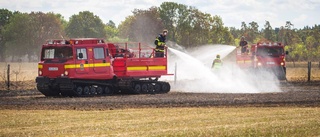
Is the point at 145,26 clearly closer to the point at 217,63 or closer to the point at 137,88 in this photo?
the point at 217,63

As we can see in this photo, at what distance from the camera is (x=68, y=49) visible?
3356 cm

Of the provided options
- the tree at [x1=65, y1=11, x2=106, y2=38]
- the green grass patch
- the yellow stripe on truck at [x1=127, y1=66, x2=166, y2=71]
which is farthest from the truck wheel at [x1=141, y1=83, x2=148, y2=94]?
the tree at [x1=65, y1=11, x2=106, y2=38]

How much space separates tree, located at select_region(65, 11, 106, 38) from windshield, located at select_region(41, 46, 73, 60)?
78.2 meters

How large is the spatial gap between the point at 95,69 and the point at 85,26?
81836 millimetres

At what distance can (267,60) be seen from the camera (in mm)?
49000

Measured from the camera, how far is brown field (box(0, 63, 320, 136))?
62.5 ft

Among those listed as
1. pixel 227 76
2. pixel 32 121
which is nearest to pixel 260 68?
pixel 227 76

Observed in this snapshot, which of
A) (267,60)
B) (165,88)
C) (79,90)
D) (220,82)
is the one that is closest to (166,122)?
(79,90)

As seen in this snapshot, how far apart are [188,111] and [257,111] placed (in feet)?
7.61

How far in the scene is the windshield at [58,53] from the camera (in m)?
33.5

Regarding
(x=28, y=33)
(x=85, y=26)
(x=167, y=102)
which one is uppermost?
(x=85, y=26)

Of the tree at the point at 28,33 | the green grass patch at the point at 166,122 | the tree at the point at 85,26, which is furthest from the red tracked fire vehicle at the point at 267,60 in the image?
the tree at the point at 85,26

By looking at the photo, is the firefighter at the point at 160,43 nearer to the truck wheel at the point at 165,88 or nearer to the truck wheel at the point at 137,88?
the truck wheel at the point at 165,88

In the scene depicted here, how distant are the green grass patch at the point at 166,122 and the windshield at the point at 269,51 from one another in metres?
23.9
